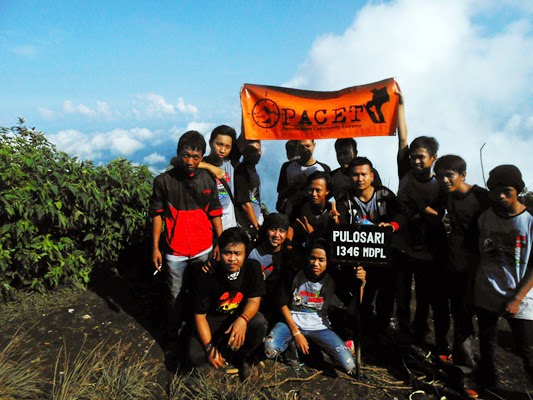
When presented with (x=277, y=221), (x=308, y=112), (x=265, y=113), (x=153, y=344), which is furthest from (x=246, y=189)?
(x=153, y=344)

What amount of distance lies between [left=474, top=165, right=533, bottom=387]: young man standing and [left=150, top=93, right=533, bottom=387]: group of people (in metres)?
0.02

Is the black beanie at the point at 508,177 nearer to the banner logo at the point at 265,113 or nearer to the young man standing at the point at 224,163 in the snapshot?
the young man standing at the point at 224,163

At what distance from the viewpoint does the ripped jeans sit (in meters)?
4.14

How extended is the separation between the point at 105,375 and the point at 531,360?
11.3 feet

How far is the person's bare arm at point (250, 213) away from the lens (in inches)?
203

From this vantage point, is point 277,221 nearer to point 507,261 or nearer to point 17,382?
point 507,261

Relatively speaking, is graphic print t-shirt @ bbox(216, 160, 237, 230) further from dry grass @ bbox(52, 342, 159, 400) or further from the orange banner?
dry grass @ bbox(52, 342, 159, 400)

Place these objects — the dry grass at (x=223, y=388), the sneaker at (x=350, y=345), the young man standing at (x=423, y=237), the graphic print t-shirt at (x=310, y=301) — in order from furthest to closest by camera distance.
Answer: the sneaker at (x=350, y=345), the graphic print t-shirt at (x=310, y=301), the young man standing at (x=423, y=237), the dry grass at (x=223, y=388)

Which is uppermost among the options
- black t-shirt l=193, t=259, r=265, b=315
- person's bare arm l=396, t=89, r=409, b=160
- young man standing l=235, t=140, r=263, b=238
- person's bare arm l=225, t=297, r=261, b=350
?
person's bare arm l=396, t=89, r=409, b=160

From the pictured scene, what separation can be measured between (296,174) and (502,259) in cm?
245

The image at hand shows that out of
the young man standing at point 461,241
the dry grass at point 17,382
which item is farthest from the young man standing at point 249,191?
the dry grass at point 17,382

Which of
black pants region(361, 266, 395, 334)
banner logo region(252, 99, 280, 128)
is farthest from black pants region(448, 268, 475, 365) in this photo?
banner logo region(252, 99, 280, 128)

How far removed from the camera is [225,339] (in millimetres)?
4277

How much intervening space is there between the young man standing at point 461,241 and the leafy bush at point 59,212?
12.4ft
